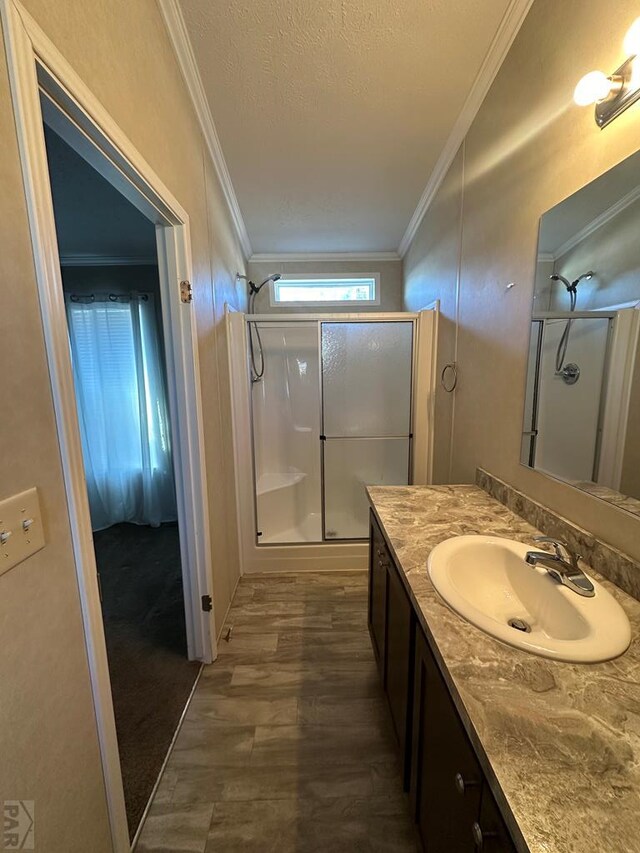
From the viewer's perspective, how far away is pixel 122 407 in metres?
3.04

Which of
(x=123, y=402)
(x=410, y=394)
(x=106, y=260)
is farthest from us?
(x=123, y=402)

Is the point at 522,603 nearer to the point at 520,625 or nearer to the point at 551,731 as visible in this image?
the point at 520,625

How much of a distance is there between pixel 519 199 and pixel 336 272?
2.34 meters

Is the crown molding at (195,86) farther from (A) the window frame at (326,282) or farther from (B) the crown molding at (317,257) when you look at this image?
(A) the window frame at (326,282)

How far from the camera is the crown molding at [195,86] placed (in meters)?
1.20

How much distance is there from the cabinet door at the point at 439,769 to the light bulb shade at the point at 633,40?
5.04 feet

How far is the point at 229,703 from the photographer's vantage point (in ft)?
4.88

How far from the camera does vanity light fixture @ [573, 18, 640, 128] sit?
2.64 feet

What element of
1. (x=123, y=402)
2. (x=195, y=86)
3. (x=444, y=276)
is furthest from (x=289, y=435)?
(x=195, y=86)

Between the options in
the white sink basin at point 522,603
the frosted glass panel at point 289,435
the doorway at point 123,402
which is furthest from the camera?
the frosted glass panel at point 289,435

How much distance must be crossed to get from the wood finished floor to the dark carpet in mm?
78

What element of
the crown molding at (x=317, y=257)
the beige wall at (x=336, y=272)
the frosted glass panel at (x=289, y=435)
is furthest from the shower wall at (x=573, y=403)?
the crown molding at (x=317, y=257)

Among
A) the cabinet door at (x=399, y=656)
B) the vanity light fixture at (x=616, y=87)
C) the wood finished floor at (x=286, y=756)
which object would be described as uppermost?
the vanity light fixture at (x=616, y=87)

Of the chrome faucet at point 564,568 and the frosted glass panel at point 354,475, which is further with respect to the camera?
the frosted glass panel at point 354,475
